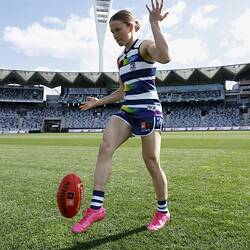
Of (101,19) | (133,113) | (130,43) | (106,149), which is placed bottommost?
(106,149)

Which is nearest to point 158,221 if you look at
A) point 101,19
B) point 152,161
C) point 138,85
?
point 152,161

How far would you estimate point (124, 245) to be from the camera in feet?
10.5

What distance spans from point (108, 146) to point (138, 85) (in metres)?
0.73

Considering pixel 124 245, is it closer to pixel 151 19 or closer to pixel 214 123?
pixel 151 19

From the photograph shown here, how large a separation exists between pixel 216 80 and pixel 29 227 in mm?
82390

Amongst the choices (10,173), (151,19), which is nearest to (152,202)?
(151,19)

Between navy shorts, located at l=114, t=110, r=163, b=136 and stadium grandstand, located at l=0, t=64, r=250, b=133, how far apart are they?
2787 inches

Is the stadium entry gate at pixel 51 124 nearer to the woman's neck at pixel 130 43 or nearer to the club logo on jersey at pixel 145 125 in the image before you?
the woman's neck at pixel 130 43

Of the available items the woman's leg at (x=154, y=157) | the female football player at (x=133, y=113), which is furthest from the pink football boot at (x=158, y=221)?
the woman's leg at (x=154, y=157)

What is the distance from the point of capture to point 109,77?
8325 centimetres

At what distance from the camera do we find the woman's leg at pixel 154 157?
12.4 feet

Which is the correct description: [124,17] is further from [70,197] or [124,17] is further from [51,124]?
[51,124]

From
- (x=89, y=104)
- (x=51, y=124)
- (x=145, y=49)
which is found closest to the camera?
(x=145, y=49)

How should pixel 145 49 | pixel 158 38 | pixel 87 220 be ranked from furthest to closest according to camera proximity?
1. pixel 145 49
2. pixel 87 220
3. pixel 158 38
